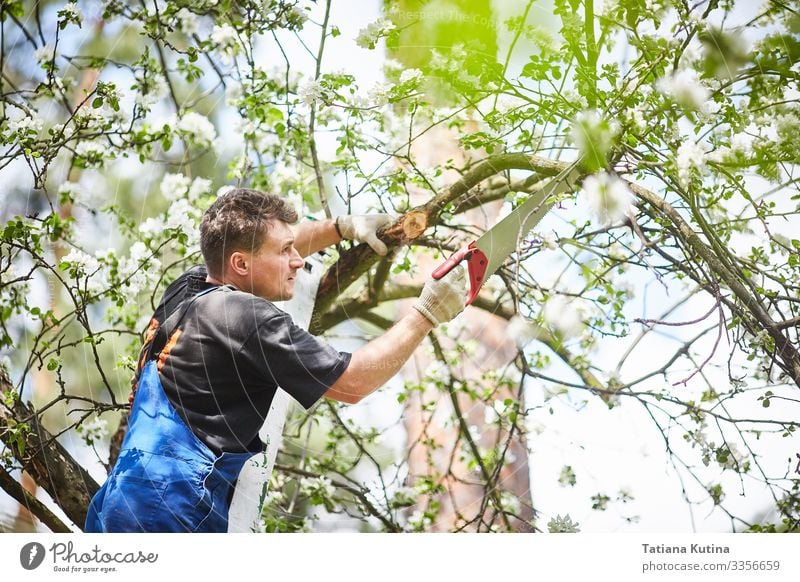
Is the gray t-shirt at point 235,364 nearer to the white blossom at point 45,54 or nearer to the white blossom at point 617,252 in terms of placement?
the white blossom at point 617,252

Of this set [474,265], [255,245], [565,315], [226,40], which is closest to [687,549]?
[565,315]

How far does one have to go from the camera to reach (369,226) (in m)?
1.29

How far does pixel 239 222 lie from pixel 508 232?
36cm

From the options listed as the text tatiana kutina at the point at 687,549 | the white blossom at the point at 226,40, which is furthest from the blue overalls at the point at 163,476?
the text tatiana kutina at the point at 687,549

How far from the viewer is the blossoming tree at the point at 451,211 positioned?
3.85ft

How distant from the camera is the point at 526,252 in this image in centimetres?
121

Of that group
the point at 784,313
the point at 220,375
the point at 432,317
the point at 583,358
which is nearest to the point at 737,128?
the point at 784,313

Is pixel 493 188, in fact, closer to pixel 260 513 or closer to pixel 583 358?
pixel 583 358

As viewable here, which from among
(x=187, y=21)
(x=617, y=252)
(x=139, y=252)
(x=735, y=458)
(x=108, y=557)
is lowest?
(x=108, y=557)

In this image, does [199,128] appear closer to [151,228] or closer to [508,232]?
[151,228]

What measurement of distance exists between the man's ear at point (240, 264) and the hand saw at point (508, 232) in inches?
10.3

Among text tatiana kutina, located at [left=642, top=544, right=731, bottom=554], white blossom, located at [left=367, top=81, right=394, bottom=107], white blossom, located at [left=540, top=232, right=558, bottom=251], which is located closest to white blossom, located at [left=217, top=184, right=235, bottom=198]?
white blossom, located at [left=367, top=81, right=394, bottom=107]

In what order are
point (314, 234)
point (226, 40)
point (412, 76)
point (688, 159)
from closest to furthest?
point (688, 159)
point (412, 76)
point (314, 234)
point (226, 40)

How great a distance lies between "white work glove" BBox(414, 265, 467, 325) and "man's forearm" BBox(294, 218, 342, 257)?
0.24 meters
